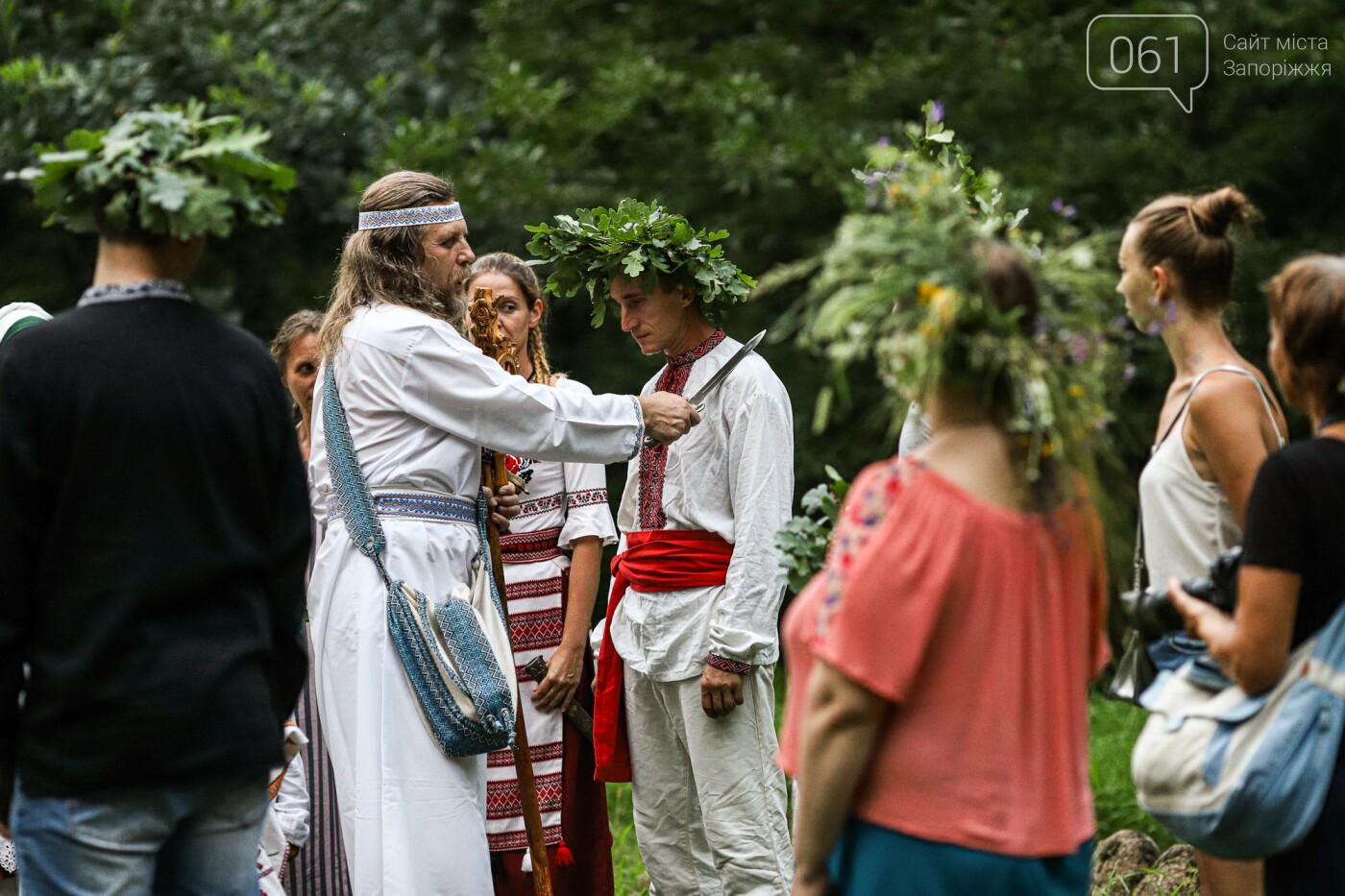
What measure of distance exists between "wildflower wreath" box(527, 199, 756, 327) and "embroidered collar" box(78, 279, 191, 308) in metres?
1.88

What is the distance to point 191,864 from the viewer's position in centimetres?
278

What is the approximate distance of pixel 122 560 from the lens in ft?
8.56

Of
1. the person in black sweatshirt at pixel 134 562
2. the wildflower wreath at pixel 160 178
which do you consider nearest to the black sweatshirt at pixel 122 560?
the person in black sweatshirt at pixel 134 562

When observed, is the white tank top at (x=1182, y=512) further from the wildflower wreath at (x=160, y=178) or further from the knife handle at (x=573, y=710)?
the wildflower wreath at (x=160, y=178)

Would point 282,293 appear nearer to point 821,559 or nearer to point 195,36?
point 195,36

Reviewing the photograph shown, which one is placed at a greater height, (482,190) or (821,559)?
(482,190)

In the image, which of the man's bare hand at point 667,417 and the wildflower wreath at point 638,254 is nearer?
the man's bare hand at point 667,417

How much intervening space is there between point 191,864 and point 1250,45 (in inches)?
362

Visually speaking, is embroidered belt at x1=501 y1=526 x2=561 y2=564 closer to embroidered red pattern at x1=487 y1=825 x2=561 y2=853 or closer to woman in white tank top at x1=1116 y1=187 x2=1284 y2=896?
embroidered red pattern at x1=487 y1=825 x2=561 y2=853

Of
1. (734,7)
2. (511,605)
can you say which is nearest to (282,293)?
→ (734,7)

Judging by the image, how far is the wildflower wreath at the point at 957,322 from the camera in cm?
246

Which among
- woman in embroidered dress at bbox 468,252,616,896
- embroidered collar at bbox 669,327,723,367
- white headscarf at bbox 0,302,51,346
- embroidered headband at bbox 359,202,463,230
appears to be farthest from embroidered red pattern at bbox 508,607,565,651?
white headscarf at bbox 0,302,51,346

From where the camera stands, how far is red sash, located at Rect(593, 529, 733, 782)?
4.42 meters

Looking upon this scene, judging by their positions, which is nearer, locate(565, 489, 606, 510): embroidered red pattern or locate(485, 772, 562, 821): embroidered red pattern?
locate(485, 772, 562, 821): embroidered red pattern
